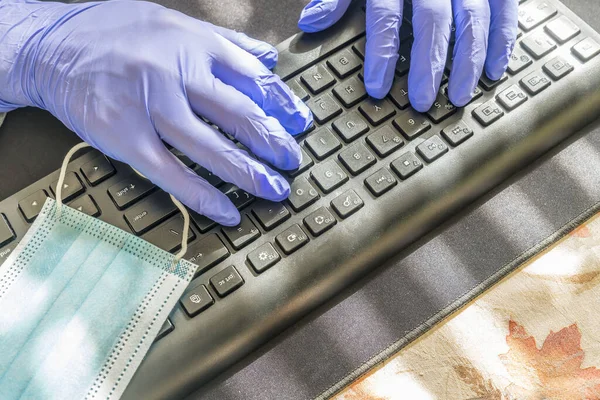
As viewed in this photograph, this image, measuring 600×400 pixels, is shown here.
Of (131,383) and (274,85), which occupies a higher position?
(274,85)

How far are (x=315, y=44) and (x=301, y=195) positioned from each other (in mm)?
214

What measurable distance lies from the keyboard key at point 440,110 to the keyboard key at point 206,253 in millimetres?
282

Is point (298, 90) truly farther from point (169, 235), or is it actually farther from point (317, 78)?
point (169, 235)

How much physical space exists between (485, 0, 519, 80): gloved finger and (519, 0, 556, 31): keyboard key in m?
0.02

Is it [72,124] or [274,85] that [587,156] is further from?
[72,124]

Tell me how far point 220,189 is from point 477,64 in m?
0.33

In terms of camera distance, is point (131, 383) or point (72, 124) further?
point (72, 124)

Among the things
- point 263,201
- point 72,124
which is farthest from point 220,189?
point 72,124

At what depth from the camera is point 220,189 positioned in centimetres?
63

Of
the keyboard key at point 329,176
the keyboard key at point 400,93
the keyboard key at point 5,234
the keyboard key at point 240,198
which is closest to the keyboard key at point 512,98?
the keyboard key at point 400,93

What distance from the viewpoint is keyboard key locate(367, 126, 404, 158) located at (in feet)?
2.10

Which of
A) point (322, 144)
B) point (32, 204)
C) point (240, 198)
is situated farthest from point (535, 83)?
point (32, 204)

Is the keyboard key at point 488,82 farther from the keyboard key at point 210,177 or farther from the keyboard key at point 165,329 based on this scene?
the keyboard key at point 165,329

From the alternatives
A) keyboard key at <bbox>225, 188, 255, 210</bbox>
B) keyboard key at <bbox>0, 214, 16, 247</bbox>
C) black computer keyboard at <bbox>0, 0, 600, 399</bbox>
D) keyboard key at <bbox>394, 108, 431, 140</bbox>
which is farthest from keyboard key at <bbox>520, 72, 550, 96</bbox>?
keyboard key at <bbox>0, 214, 16, 247</bbox>
